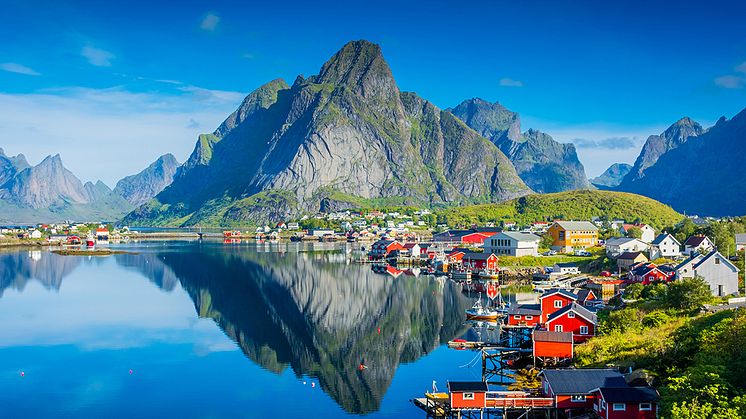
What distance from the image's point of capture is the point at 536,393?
25531 mm

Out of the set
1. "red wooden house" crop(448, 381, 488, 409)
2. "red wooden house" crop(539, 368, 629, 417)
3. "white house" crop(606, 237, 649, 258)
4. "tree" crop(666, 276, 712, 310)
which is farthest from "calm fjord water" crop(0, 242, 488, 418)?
"white house" crop(606, 237, 649, 258)

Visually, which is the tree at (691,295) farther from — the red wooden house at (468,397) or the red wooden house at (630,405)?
the red wooden house at (468,397)

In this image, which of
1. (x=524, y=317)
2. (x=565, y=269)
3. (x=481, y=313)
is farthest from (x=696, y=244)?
(x=524, y=317)

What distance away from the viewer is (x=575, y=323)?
35.4m

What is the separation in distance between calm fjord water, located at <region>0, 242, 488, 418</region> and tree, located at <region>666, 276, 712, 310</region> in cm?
1252

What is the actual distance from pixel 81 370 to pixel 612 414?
27.1 meters

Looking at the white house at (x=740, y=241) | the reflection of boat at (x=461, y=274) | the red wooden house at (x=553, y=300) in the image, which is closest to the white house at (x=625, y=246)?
the white house at (x=740, y=241)

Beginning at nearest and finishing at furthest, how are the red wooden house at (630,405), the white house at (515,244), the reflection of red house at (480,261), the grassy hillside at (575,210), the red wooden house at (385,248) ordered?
the red wooden house at (630,405) < the reflection of red house at (480,261) < the white house at (515,244) < the red wooden house at (385,248) < the grassy hillside at (575,210)

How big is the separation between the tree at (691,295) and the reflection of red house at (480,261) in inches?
1560

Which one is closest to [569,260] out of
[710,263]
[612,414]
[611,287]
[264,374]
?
[611,287]

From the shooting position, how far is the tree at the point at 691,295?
3512 cm

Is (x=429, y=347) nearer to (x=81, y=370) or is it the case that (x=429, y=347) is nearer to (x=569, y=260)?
(x=81, y=370)

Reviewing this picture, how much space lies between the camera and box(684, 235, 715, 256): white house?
67.2 m

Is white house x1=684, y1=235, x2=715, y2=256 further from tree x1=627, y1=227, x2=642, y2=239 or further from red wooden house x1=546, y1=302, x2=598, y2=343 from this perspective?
red wooden house x1=546, y1=302, x2=598, y2=343
